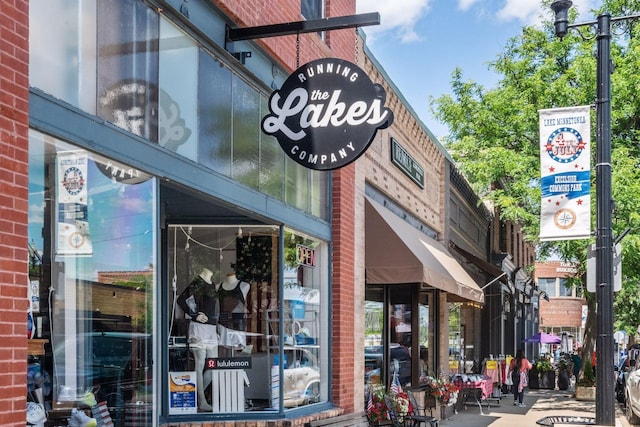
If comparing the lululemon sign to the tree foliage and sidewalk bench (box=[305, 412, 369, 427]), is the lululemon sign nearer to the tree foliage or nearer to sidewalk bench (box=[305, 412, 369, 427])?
sidewalk bench (box=[305, 412, 369, 427])

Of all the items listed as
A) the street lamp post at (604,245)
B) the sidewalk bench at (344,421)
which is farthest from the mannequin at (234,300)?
the street lamp post at (604,245)

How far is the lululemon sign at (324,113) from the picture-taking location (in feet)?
25.3

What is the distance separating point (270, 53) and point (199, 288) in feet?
9.40

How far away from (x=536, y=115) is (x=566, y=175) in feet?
36.6

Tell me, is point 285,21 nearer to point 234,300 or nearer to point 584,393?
point 234,300

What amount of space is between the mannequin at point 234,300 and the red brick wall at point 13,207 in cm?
501

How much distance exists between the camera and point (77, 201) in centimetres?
604

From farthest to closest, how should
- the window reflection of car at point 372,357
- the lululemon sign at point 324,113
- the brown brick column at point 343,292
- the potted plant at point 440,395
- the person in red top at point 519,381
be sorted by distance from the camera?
the person in red top at point 519,381 < the potted plant at point 440,395 < the window reflection of car at point 372,357 < the brown brick column at point 343,292 < the lululemon sign at point 324,113

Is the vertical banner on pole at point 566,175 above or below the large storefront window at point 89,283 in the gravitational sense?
above

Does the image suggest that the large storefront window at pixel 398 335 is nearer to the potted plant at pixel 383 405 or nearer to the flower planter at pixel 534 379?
the potted plant at pixel 383 405

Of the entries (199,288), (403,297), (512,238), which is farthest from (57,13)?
(512,238)

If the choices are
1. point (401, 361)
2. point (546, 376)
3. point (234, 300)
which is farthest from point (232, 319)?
point (546, 376)

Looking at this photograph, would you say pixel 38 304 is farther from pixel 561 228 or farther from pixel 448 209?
pixel 448 209

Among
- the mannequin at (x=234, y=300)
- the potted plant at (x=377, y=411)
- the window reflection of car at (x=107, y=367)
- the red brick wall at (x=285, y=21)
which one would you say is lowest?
the potted plant at (x=377, y=411)
